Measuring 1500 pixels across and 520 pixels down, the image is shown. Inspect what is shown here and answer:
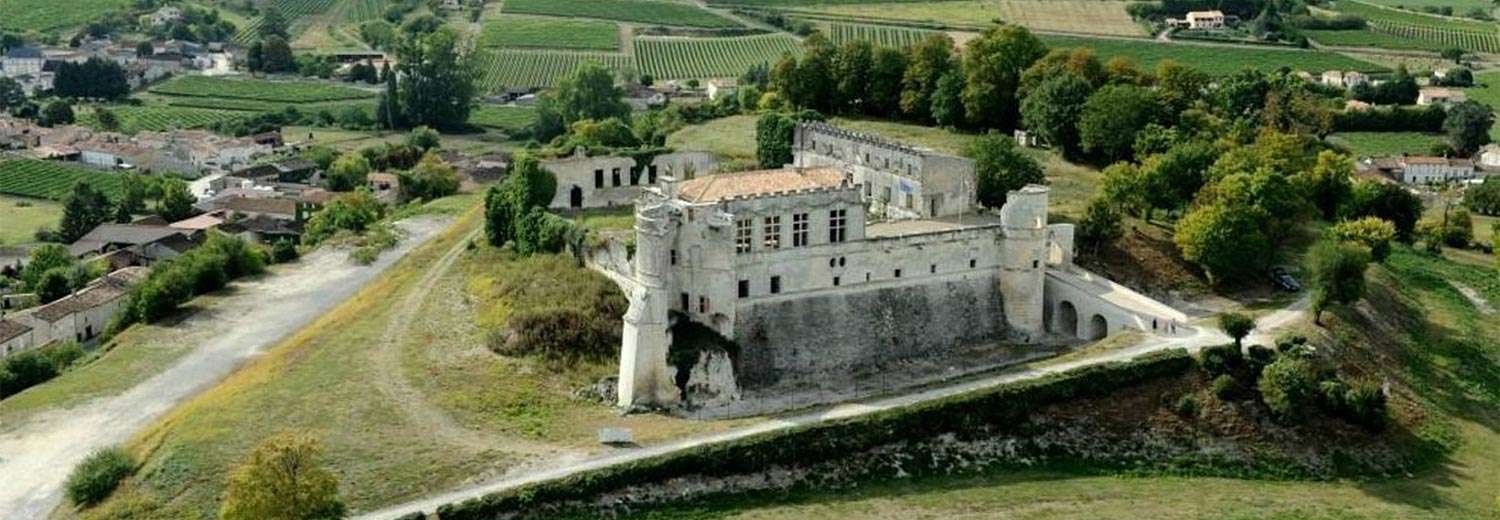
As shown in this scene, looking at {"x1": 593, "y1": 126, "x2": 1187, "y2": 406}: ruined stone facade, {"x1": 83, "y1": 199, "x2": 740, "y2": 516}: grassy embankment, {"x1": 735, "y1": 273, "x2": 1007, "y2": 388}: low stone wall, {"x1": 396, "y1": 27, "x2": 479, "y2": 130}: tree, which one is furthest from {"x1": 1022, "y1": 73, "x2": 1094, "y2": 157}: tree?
{"x1": 396, "y1": 27, "x2": 479, "y2": 130}: tree

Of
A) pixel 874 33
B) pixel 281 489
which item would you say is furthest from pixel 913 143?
pixel 874 33

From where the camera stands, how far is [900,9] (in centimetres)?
16950

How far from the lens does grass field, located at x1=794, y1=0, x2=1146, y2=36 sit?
520 ft

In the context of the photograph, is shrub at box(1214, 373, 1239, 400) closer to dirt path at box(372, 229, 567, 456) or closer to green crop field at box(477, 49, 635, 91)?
dirt path at box(372, 229, 567, 456)

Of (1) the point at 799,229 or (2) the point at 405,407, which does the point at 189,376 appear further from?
(1) the point at 799,229

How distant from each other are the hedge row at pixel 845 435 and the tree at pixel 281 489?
11.3 feet

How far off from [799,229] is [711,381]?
6.29m

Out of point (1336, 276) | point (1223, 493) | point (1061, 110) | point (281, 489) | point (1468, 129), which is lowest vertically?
point (1223, 493)

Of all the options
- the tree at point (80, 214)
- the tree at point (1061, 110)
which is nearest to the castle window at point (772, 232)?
the tree at point (1061, 110)

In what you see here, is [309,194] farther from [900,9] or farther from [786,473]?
[900,9]

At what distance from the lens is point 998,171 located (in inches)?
2554

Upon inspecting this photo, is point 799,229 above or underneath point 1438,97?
above

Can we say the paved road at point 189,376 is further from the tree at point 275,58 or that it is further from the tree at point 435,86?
the tree at point 275,58

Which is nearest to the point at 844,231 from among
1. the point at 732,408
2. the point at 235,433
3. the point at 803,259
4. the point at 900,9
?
the point at 803,259
